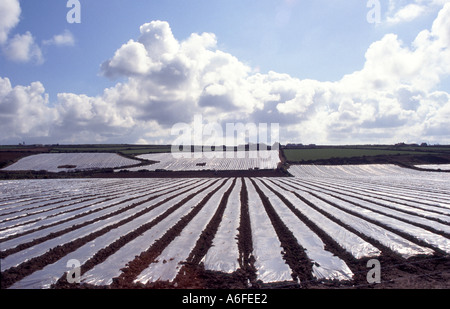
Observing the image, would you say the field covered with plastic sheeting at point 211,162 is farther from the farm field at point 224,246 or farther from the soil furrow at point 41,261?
the soil furrow at point 41,261

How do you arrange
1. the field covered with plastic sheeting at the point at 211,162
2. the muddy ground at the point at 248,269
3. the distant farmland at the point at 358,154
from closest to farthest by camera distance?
the muddy ground at the point at 248,269, the field covered with plastic sheeting at the point at 211,162, the distant farmland at the point at 358,154

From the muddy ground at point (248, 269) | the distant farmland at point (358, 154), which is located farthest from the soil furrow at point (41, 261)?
the distant farmland at point (358, 154)

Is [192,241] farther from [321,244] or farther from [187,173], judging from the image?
[187,173]

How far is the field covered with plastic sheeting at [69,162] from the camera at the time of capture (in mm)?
41125

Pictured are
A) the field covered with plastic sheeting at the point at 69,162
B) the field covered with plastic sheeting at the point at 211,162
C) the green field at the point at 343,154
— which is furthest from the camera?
the green field at the point at 343,154

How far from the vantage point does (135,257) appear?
533 centimetres

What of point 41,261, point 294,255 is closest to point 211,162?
point 294,255

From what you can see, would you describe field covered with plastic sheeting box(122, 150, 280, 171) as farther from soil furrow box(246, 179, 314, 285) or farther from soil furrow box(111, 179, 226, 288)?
soil furrow box(111, 179, 226, 288)

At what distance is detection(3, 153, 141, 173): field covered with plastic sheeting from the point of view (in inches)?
1619

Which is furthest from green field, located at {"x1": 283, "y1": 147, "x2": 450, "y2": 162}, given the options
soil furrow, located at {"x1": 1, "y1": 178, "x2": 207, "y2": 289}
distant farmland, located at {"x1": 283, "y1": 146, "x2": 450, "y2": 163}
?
soil furrow, located at {"x1": 1, "y1": 178, "x2": 207, "y2": 289}

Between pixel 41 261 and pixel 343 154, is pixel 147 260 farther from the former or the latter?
pixel 343 154
